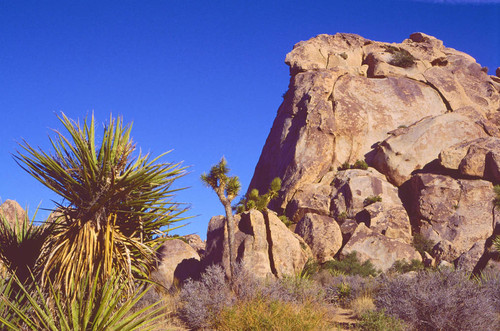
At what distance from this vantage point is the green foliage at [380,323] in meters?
9.32

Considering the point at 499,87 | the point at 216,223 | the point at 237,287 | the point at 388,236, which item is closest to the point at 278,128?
the point at 388,236

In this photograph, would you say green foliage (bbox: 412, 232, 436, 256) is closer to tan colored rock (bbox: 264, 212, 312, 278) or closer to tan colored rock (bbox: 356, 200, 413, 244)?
tan colored rock (bbox: 356, 200, 413, 244)

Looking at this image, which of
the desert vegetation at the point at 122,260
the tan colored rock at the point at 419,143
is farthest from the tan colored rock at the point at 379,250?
the desert vegetation at the point at 122,260

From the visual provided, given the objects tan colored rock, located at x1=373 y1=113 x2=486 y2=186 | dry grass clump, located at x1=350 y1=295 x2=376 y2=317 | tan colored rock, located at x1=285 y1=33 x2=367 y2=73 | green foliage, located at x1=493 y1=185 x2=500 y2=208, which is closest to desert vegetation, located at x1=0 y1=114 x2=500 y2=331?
dry grass clump, located at x1=350 y1=295 x2=376 y2=317

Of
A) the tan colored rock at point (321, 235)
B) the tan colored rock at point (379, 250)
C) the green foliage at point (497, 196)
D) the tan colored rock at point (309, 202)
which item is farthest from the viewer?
the tan colored rock at point (309, 202)

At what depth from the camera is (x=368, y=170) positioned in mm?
30641

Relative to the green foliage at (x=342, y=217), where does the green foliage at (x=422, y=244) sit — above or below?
below

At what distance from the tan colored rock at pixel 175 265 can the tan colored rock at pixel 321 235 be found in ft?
24.5

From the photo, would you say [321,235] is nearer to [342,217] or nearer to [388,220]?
[342,217]

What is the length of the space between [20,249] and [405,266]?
19020 millimetres

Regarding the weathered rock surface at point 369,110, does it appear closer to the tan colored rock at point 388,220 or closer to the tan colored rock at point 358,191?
the tan colored rock at point 358,191

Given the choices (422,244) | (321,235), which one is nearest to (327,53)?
(422,244)

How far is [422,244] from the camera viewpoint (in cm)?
2533

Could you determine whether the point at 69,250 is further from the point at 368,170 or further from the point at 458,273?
the point at 368,170
